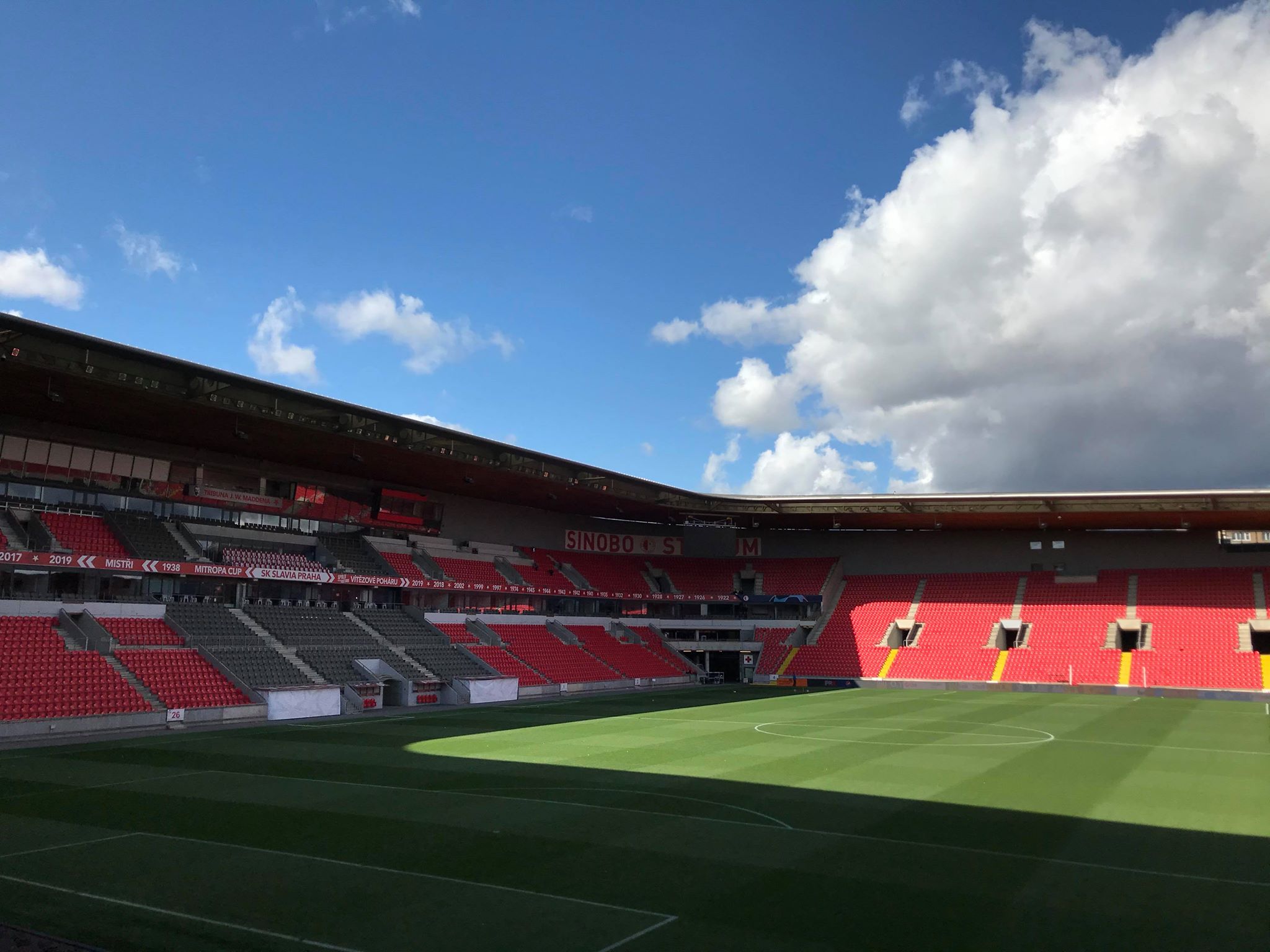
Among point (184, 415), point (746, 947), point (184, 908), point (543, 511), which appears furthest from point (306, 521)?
point (746, 947)

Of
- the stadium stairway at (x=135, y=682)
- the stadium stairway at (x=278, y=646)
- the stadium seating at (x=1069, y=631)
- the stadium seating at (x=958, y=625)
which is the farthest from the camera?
the stadium seating at (x=958, y=625)

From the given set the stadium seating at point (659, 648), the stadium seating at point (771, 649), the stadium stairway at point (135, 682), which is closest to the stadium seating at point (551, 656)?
the stadium seating at point (659, 648)

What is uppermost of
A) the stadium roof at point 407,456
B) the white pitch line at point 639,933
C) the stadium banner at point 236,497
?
the stadium roof at point 407,456

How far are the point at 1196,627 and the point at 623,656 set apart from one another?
1264 inches

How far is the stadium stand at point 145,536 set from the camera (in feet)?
120

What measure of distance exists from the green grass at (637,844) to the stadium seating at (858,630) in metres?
29.2

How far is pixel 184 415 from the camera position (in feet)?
114

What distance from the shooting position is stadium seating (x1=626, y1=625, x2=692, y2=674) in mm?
57778

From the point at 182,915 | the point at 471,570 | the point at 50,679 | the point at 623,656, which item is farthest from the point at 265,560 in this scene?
the point at 182,915

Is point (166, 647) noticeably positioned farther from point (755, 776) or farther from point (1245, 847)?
point (1245, 847)

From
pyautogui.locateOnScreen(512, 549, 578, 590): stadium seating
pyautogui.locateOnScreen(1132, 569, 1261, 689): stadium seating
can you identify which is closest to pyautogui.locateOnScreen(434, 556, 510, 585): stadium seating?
pyautogui.locateOnScreen(512, 549, 578, 590): stadium seating

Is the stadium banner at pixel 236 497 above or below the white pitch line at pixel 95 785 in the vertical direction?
above

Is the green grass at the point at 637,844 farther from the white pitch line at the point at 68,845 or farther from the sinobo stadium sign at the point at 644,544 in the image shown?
the sinobo stadium sign at the point at 644,544

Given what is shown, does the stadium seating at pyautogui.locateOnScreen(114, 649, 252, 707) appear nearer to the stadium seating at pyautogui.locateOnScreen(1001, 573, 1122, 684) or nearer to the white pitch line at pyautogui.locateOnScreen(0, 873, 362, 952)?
the white pitch line at pyautogui.locateOnScreen(0, 873, 362, 952)
